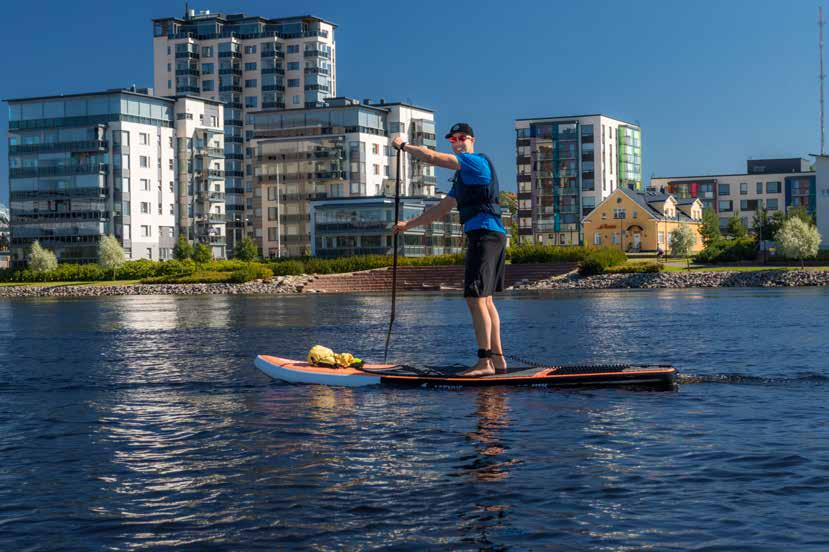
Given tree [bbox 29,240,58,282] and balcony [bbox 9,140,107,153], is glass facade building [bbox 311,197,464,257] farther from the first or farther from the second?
tree [bbox 29,240,58,282]

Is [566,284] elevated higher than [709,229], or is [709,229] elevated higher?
[709,229]

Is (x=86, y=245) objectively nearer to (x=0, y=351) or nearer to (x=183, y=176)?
(x=183, y=176)

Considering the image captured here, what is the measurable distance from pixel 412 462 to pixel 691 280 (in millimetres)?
73765

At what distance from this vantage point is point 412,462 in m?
10.0

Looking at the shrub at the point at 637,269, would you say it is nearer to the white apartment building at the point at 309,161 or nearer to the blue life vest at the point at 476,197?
the white apartment building at the point at 309,161

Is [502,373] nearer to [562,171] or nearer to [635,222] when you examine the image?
[635,222]

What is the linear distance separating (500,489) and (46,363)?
1637 centimetres

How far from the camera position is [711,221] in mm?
134250

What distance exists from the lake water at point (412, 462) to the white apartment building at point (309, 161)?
117 meters

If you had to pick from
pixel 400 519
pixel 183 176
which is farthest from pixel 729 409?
pixel 183 176

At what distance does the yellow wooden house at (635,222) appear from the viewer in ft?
433

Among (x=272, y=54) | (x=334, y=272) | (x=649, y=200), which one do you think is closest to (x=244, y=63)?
(x=272, y=54)

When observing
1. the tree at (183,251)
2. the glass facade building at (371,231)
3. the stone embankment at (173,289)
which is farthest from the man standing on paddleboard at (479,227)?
the tree at (183,251)

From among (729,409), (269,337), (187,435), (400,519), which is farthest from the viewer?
(269,337)
